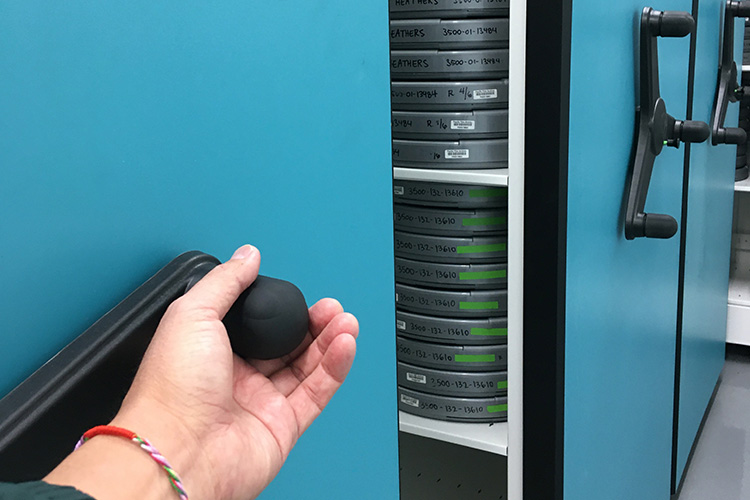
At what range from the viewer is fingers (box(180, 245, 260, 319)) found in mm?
458

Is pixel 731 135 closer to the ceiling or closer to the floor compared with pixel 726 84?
closer to the floor

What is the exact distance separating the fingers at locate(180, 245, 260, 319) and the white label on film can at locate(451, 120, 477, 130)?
0.80 metres

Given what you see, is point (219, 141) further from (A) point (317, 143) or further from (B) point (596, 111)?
(B) point (596, 111)

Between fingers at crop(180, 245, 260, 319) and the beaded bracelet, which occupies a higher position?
fingers at crop(180, 245, 260, 319)

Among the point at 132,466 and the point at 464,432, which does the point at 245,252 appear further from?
the point at 464,432

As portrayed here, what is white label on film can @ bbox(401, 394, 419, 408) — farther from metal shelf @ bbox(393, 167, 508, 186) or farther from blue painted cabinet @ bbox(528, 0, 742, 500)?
metal shelf @ bbox(393, 167, 508, 186)

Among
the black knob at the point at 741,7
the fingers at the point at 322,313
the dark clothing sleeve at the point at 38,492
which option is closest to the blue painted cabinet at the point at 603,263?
the black knob at the point at 741,7

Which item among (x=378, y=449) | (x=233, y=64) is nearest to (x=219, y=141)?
(x=233, y=64)

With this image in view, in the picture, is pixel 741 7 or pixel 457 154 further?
pixel 741 7

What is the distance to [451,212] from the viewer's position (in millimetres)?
1300

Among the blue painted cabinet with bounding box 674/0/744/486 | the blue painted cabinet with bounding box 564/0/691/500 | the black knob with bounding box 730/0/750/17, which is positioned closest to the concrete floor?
the blue painted cabinet with bounding box 674/0/744/486

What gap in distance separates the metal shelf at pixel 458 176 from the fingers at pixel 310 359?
654mm

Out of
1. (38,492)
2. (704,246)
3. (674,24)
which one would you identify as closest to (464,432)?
(674,24)

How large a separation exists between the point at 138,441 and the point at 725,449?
2495 millimetres
